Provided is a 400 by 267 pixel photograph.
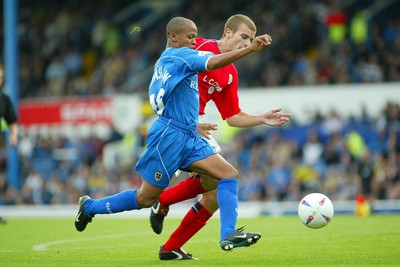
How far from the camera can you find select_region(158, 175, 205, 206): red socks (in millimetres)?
8625

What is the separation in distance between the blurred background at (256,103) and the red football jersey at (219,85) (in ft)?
31.1

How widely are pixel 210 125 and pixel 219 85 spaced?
1.67 feet

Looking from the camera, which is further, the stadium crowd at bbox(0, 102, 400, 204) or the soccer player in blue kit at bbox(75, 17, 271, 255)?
the stadium crowd at bbox(0, 102, 400, 204)

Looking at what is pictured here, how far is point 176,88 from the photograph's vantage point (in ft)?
26.2

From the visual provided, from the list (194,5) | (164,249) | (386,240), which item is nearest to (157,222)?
(164,249)

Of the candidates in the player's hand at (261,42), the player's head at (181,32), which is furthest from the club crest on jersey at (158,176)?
the player's hand at (261,42)

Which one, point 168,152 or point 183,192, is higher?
point 168,152

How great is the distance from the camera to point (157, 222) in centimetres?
882

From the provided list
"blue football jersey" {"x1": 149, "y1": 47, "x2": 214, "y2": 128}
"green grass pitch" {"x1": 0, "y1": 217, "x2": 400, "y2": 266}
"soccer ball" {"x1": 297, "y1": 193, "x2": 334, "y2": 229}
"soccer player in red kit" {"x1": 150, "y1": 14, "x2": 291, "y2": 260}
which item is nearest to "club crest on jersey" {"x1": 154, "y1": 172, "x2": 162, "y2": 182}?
"blue football jersey" {"x1": 149, "y1": 47, "x2": 214, "y2": 128}

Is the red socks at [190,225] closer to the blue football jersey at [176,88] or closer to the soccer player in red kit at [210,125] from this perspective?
the soccer player in red kit at [210,125]

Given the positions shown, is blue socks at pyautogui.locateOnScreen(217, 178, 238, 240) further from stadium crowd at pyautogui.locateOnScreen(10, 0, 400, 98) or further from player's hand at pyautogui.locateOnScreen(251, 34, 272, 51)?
stadium crowd at pyautogui.locateOnScreen(10, 0, 400, 98)

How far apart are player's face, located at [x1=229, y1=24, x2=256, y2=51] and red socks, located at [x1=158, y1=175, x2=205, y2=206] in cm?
134

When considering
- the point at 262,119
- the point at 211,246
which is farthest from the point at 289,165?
the point at 262,119

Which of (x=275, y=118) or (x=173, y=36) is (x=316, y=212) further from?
(x=173, y=36)
